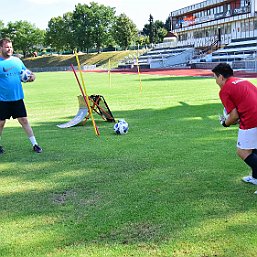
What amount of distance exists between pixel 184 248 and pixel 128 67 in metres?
63.7

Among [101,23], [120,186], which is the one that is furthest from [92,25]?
[120,186]

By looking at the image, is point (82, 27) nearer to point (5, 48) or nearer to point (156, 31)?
point (156, 31)

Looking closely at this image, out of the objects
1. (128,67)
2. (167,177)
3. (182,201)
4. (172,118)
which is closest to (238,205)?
(182,201)

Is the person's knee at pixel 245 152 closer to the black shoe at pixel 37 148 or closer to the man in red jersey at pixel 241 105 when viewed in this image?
the man in red jersey at pixel 241 105

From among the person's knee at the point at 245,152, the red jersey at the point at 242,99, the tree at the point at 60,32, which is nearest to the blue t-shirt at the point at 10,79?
the red jersey at the point at 242,99

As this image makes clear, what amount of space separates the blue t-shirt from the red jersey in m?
4.34

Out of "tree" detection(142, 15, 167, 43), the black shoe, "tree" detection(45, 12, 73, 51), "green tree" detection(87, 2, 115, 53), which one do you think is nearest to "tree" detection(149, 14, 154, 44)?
"tree" detection(142, 15, 167, 43)

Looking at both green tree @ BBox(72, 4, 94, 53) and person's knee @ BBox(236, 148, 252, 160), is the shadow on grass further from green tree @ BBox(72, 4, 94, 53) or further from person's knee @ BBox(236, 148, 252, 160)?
green tree @ BBox(72, 4, 94, 53)

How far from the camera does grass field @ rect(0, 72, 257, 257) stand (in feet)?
12.8

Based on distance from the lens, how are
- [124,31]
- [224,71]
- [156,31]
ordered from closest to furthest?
[224,71] < [124,31] < [156,31]

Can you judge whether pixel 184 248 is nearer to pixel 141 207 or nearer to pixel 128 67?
pixel 141 207

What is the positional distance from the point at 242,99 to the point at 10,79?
4.62 metres

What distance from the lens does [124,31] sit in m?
94.1

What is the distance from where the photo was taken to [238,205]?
4.70 m
